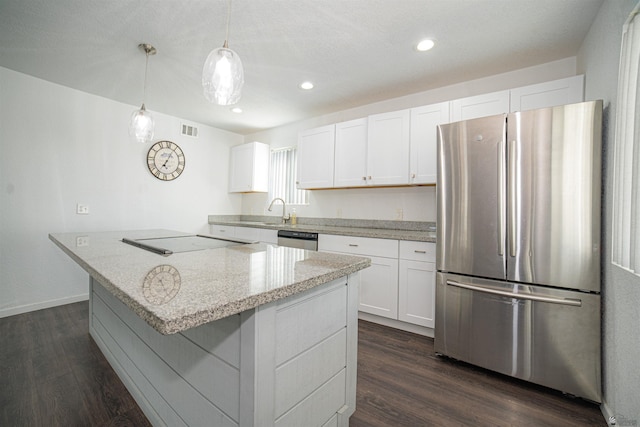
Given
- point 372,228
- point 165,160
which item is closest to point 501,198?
point 372,228

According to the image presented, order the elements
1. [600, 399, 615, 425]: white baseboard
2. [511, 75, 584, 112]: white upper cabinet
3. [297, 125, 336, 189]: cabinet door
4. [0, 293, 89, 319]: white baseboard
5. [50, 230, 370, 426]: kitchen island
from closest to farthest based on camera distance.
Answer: [50, 230, 370, 426]: kitchen island < [600, 399, 615, 425]: white baseboard < [511, 75, 584, 112]: white upper cabinet < [0, 293, 89, 319]: white baseboard < [297, 125, 336, 189]: cabinet door

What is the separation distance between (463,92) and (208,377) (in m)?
3.20

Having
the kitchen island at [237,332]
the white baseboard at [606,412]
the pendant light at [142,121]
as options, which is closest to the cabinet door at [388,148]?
the kitchen island at [237,332]

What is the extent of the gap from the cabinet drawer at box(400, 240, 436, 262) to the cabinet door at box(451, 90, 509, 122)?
119cm

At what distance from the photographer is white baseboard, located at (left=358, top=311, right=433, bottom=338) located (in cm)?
247

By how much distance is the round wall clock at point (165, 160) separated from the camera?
3777 millimetres

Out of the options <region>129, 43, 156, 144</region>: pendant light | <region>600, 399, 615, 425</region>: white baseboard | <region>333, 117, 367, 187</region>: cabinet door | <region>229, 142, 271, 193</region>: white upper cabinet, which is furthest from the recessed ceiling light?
<region>229, 142, 271, 193</region>: white upper cabinet

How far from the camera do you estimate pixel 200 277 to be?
3.17 feet

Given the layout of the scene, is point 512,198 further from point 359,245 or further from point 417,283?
point 359,245

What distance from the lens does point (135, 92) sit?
3.18 meters

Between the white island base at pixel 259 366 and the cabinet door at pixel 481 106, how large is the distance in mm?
1968

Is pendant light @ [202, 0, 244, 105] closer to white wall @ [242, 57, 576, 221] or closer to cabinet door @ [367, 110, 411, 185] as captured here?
cabinet door @ [367, 110, 411, 185]

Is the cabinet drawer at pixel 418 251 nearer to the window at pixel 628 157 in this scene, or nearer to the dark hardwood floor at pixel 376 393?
the dark hardwood floor at pixel 376 393

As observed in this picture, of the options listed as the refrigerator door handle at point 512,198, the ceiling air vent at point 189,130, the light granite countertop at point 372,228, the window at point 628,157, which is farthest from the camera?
the ceiling air vent at point 189,130
